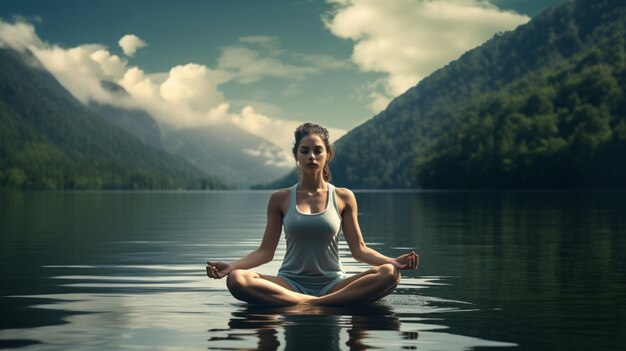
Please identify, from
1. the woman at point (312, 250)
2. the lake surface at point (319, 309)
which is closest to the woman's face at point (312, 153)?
the woman at point (312, 250)

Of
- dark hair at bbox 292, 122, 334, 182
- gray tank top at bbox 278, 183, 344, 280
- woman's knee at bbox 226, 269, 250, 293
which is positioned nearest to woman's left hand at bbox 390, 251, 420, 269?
gray tank top at bbox 278, 183, 344, 280

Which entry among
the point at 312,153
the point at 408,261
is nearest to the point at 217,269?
the point at 312,153

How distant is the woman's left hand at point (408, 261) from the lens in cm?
1216

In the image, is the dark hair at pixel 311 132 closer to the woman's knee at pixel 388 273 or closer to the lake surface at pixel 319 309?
the woman's knee at pixel 388 273

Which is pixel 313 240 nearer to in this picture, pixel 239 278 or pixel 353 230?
pixel 353 230

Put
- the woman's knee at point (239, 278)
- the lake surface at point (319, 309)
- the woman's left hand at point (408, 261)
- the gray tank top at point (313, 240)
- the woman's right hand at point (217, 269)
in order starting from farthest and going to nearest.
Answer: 1. the woman's knee at point (239, 278)
2. the gray tank top at point (313, 240)
3. the woman's right hand at point (217, 269)
4. the woman's left hand at point (408, 261)
5. the lake surface at point (319, 309)

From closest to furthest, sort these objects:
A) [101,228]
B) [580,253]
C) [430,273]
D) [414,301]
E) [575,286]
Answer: [414,301] < [575,286] < [430,273] < [580,253] < [101,228]

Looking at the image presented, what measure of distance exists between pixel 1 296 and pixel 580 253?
56.0 feet

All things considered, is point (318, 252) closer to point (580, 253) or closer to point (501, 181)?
point (580, 253)

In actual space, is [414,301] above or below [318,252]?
below

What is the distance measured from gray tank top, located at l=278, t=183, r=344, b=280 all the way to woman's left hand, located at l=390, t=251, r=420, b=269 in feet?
3.24

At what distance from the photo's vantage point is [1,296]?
15539 millimetres

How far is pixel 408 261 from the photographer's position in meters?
12.3

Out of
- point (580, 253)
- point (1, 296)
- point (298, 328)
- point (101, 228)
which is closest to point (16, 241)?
point (101, 228)
